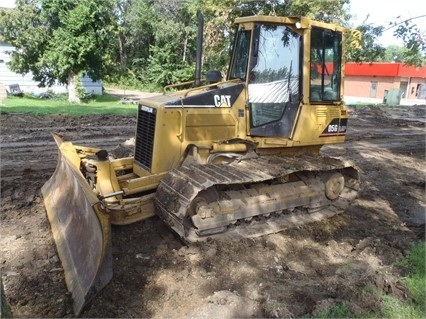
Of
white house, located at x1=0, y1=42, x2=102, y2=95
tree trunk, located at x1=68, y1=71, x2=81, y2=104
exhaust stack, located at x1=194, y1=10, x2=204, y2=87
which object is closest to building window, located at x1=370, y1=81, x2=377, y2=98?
white house, located at x1=0, y1=42, x2=102, y2=95

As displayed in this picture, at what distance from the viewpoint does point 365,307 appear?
3953 mm

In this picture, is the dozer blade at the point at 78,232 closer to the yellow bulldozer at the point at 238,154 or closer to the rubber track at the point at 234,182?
the yellow bulldozer at the point at 238,154

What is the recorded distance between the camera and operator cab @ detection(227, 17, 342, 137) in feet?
19.1

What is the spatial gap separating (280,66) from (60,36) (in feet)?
61.6

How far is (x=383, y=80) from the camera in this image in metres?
42.4

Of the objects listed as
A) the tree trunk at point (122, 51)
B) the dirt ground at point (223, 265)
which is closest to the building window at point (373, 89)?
the tree trunk at point (122, 51)

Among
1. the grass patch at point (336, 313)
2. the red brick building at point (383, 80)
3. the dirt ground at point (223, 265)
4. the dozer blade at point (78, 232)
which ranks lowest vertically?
the dirt ground at point (223, 265)

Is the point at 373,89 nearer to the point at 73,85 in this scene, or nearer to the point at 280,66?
the point at 73,85

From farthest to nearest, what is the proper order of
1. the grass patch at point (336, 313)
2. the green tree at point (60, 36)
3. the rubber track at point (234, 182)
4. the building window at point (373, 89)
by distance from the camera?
the building window at point (373, 89), the green tree at point (60, 36), the rubber track at point (234, 182), the grass patch at point (336, 313)

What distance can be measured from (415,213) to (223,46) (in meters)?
16.8

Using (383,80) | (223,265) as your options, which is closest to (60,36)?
(223,265)

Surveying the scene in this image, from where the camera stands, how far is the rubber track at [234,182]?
16.5ft

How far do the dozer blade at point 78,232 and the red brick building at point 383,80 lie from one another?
4014cm

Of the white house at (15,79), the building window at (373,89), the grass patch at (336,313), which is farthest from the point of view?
the building window at (373,89)
